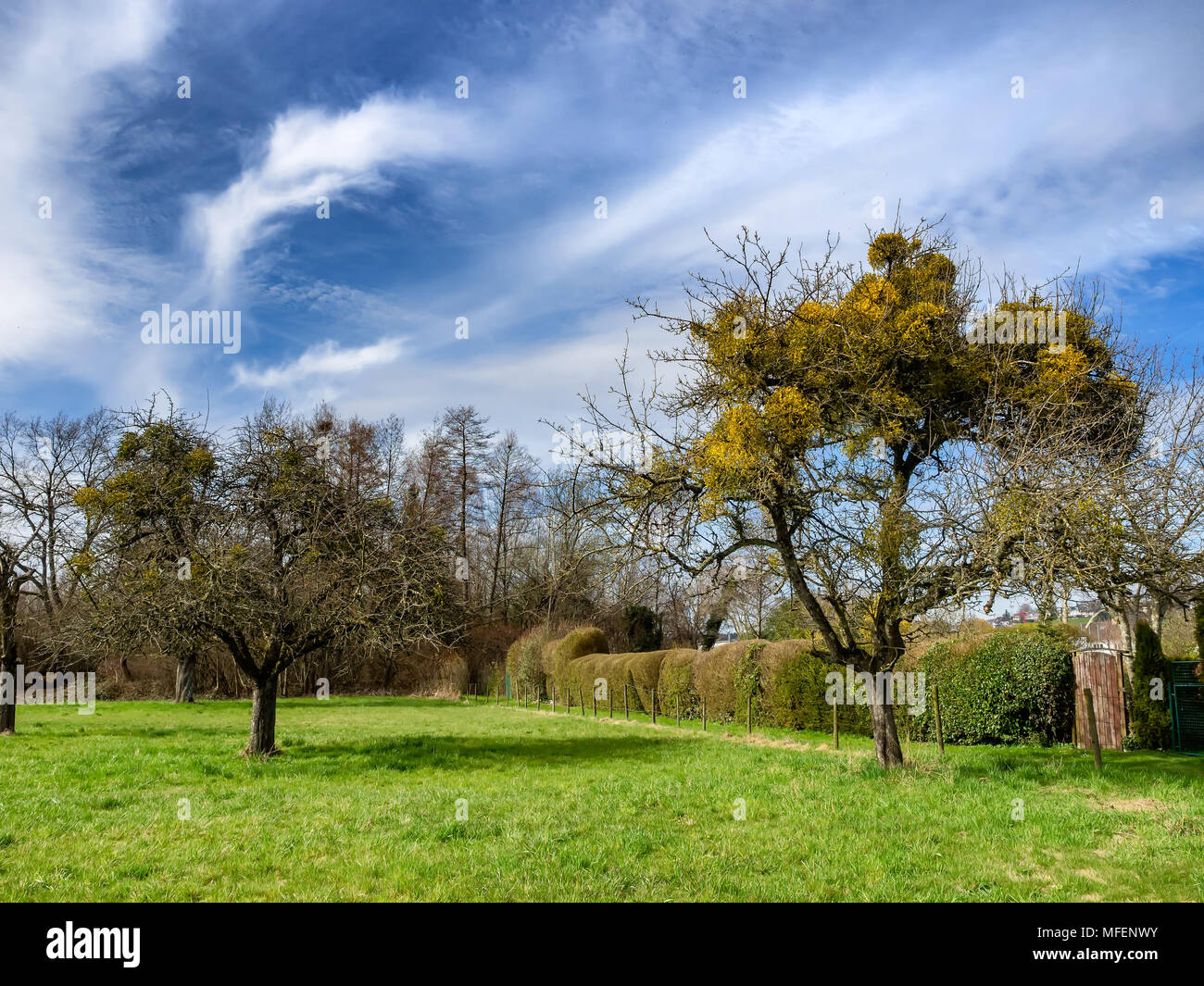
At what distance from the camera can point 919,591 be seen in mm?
10633

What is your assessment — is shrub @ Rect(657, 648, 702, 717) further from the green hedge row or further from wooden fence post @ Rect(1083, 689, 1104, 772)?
wooden fence post @ Rect(1083, 689, 1104, 772)

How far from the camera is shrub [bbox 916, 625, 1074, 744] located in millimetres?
14484

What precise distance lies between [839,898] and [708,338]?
7.62 meters

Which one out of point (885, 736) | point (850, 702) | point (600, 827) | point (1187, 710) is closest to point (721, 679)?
point (850, 702)

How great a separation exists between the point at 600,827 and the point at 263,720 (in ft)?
28.3

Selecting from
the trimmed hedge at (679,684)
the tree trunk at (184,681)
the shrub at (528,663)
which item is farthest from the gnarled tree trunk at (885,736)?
the tree trunk at (184,681)

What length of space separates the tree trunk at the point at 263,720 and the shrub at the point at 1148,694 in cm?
1605

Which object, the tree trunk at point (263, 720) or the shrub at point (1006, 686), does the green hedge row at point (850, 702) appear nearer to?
the shrub at point (1006, 686)

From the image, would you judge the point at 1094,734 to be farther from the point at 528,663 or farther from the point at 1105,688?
the point at 528,663

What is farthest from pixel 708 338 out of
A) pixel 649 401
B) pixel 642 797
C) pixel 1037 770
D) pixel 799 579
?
pixel 1037 770

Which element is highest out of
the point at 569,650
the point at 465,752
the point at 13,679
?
the point at 13,679

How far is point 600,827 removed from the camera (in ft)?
24.8

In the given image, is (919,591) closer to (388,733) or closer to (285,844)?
(285,844)

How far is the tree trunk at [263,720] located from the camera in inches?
534
